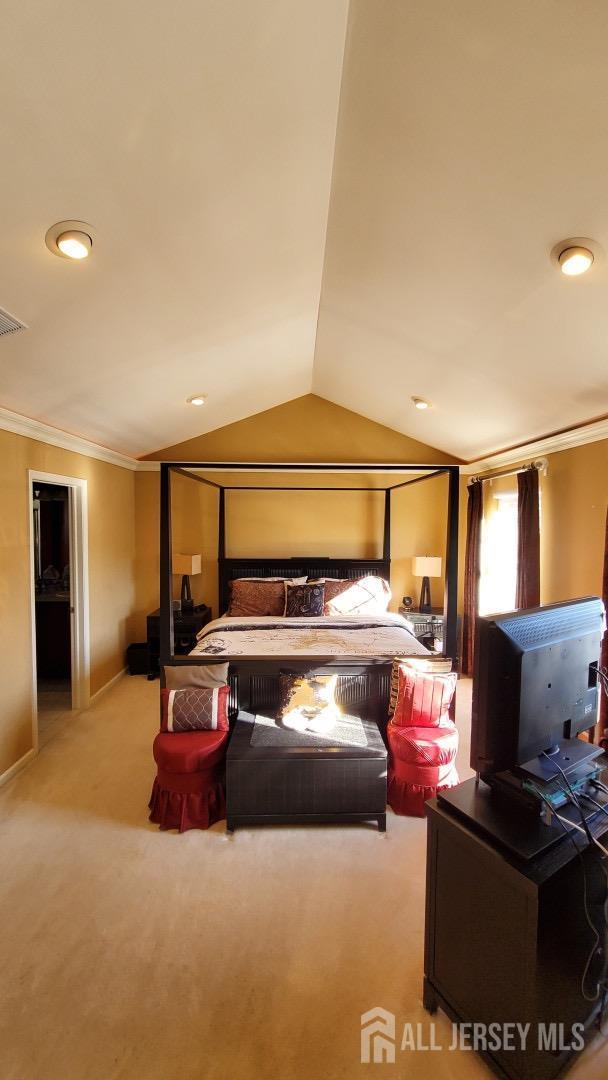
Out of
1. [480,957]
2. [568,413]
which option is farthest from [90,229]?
[568,413]

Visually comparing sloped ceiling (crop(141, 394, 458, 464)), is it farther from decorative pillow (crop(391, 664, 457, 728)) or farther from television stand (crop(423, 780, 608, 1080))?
television stand (crop(423, 780, 608, 1080))

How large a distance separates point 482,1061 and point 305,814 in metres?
1.13

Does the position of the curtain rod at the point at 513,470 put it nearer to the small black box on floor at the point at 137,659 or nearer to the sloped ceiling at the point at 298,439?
the sloped ceiling at the point at 298,439

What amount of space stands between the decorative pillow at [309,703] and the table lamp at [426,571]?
2357 millimetres

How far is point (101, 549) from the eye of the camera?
4191 mm

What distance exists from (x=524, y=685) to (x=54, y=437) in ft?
11.3

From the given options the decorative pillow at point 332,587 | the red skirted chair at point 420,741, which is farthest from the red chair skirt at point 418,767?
the decorative pillow at point 332,587

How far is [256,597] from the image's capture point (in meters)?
4.38

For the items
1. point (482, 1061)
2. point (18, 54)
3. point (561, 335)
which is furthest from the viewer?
point (561, 335)

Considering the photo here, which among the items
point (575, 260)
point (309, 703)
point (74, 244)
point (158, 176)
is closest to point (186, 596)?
point (309, 703)

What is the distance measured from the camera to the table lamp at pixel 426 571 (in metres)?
4.70

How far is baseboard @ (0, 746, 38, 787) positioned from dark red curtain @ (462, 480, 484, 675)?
385 cm

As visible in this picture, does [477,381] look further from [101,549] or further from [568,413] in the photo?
[101,549]

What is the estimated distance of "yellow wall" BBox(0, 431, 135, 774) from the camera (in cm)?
279
